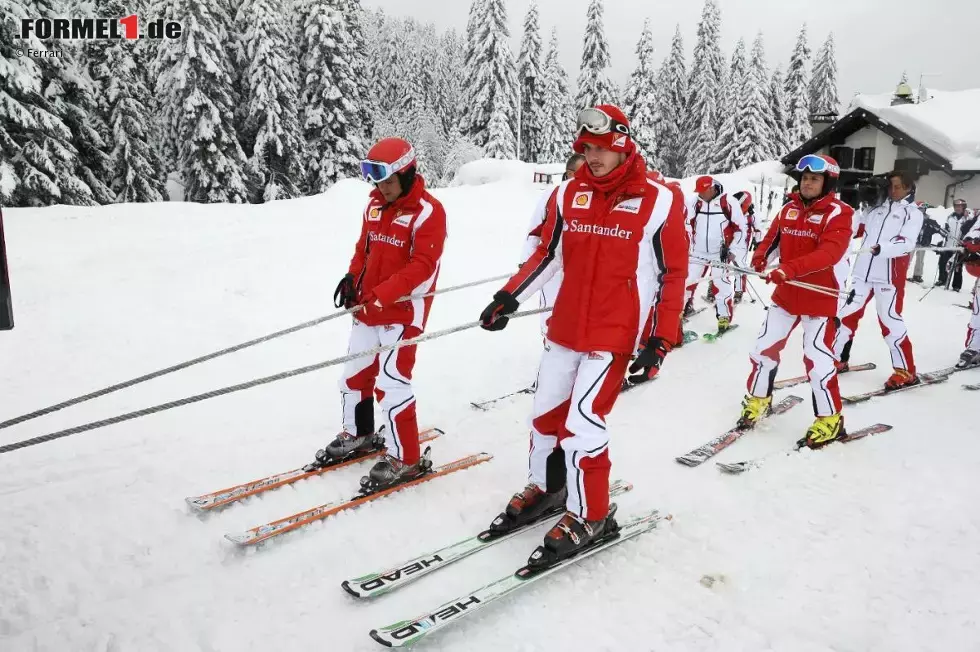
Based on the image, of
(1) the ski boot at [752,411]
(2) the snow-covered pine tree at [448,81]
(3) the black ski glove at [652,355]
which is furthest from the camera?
(2) the snow-covered pine tree at [448,81]

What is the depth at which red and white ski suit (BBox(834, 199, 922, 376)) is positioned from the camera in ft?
23.6

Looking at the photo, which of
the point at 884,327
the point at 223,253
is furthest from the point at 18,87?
the point at 884,327

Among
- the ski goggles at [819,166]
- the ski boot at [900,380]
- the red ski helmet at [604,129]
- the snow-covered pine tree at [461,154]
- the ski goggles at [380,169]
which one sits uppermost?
the snow-covered pine tree at [461,154]

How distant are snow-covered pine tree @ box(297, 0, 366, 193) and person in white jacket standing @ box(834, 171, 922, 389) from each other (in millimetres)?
27723

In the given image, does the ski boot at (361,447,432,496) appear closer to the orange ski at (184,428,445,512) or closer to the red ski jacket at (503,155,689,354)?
the orange ski at (184,428,445,512)

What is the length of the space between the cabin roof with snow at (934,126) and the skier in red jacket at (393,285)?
25.5m

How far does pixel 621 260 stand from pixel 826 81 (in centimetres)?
5894

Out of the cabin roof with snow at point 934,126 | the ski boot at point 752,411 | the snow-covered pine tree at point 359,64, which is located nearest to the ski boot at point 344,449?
the ski boot at point 752,411

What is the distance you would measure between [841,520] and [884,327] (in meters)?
4.27

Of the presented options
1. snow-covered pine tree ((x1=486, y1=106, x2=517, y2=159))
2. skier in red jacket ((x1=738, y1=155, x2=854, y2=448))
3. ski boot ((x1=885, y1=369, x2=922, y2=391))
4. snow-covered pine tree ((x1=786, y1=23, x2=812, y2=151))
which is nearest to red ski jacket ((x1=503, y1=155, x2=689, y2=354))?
skier in red jacket ((x1=738, y1=155, x2=854, y2=448))

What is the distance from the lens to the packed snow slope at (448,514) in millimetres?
3023

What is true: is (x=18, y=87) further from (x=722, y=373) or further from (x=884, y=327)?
(x=884, y=327)

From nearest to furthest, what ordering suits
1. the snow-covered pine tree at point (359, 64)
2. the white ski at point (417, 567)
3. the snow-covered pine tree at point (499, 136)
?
the white ski at point (417, 567), the snow-covered pine tree at point (359, 64), the snow-covered pine tree at point (499, 136)

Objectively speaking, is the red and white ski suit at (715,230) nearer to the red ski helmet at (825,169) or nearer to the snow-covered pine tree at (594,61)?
the red ski helmet at (825,169)
